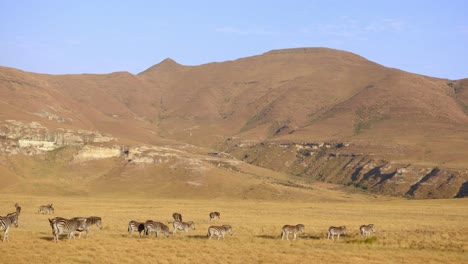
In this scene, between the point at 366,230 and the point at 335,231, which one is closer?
the point at 335,231

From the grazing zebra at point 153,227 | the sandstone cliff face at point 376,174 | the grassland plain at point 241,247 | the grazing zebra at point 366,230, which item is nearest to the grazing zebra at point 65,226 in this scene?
the grassland plain at point 241,247

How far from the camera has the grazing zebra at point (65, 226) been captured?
33625 mm

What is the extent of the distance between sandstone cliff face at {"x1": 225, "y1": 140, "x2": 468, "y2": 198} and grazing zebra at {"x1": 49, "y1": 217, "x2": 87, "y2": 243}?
4451 inches

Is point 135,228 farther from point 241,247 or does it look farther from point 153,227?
point 241,247

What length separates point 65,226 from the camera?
113ft

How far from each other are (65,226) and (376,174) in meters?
137

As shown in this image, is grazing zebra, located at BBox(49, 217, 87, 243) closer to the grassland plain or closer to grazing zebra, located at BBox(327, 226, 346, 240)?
the grassland plain

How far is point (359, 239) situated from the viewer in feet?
130

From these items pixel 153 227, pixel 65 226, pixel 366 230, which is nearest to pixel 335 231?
pixel 366 230

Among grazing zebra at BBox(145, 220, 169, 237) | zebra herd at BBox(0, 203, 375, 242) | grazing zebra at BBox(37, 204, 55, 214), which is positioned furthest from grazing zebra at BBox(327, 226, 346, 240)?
grazing zebra at BBox(37, 204, 55, 214)

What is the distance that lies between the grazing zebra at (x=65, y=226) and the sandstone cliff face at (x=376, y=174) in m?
113

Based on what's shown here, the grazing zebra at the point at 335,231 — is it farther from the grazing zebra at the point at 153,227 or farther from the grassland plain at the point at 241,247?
the grazing zebra at the point at 153,227

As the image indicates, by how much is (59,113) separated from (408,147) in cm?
11312

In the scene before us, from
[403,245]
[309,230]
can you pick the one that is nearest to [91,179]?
[309,230]
